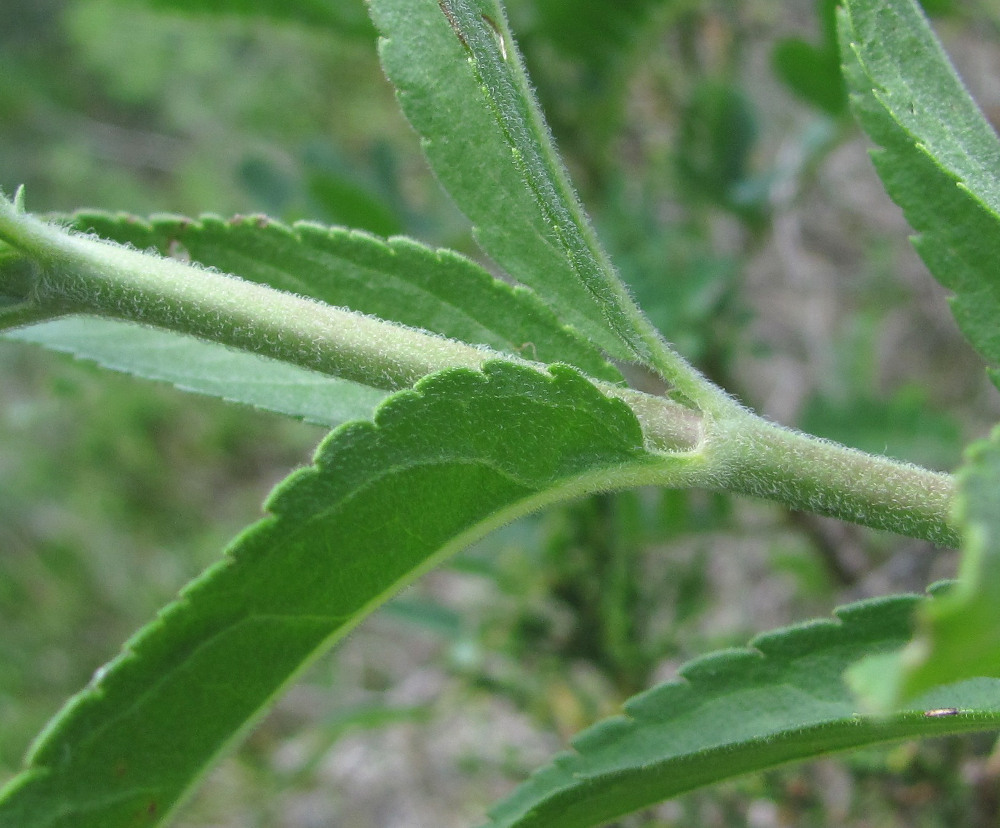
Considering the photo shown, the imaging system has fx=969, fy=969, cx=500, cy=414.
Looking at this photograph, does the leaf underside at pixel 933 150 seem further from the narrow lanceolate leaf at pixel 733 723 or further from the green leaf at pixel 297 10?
the green leaf at pixel 297 10

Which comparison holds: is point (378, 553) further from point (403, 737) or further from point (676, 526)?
point (403, 737)

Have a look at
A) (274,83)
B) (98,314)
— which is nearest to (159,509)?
(274,83)

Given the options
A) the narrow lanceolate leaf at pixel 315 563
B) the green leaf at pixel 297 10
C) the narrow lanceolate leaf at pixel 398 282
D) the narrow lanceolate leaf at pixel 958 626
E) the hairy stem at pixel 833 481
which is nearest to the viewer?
the narrow lanceolate leaf at pixel 958 626

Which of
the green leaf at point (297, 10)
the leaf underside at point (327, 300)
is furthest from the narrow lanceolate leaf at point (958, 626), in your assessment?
the green leaf at point (297, 10)

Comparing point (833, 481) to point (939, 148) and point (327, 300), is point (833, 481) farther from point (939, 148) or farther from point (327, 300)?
point (327, 300)

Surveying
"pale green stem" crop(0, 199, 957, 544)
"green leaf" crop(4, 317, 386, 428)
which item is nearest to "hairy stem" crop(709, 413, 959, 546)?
"pale green stem" crop(0, 199, 957, 544)

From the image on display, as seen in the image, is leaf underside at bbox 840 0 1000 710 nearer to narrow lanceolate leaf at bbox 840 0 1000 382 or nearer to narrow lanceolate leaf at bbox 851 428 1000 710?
narrow lanceolate leaf at bbox 840 0 1000 382

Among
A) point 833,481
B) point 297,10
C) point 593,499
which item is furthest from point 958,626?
point 297,10
